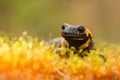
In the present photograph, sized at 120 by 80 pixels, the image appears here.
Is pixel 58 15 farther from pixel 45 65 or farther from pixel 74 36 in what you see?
pixel 45 65

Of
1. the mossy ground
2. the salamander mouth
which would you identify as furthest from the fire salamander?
the mossy ground

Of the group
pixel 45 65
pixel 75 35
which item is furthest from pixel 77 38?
pixel 45 65

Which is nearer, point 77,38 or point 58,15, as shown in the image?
point 77,38

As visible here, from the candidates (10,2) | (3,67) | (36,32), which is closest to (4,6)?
(10,2)

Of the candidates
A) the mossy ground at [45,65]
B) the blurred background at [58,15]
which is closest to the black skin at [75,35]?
the mossy ground at [45,65]

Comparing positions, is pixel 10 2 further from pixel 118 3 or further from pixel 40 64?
pixel 40 64

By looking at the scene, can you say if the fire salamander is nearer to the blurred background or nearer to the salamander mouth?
the salamander mouth
